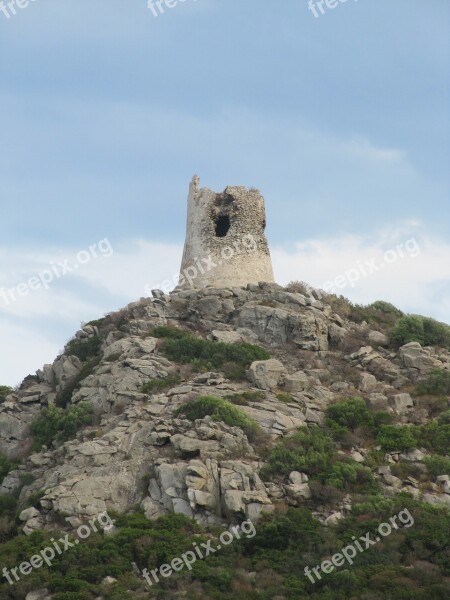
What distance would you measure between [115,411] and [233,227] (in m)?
14.5

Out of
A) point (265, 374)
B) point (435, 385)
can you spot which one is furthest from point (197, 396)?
point (435, 385)

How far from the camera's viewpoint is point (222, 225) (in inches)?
2345

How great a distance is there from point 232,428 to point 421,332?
45.0 feet

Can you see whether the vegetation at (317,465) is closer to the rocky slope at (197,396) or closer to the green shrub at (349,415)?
the rocky slope at (197,396)

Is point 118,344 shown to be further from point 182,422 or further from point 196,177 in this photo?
point 196,177

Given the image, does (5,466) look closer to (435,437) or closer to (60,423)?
(60,423)

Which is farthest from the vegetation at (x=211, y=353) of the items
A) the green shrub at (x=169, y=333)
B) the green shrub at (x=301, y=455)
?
the green shrub at (x=301, y=455)

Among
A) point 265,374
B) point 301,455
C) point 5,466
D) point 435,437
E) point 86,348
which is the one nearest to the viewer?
point 301,455

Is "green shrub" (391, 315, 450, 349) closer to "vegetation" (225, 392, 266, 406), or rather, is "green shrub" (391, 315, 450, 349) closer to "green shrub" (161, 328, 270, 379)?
"green shrub" (161, 328, 270, 379)

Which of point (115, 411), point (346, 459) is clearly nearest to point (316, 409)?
point (346, 459)

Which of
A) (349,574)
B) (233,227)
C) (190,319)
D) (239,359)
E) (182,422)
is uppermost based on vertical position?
(233,227)

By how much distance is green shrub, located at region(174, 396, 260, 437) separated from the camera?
44.8 meters

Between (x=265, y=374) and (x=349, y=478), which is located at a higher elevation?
(x=265, y=374)

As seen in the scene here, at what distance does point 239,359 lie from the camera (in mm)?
50438
